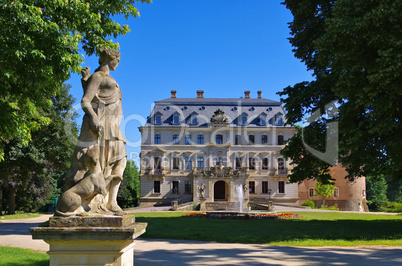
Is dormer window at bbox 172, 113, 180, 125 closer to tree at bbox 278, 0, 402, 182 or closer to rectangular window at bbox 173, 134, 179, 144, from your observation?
rectangular window at bbox 173, 134, 179, 144

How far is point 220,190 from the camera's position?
54.9 meters

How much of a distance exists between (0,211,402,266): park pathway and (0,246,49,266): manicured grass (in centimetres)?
103

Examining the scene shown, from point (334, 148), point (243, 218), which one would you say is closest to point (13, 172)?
point (243, 218)

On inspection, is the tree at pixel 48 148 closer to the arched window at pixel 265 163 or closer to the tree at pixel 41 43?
the tree at pixel 41 43

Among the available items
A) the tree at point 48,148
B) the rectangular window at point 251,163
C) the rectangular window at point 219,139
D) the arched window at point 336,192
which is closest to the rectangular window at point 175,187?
the rectangular window at point 219,139

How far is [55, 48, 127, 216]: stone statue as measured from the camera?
16.9 feet

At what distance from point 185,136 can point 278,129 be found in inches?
544

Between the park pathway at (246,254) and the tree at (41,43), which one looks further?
the park pathway at (246,254)

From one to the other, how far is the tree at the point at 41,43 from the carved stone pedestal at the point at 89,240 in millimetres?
4955

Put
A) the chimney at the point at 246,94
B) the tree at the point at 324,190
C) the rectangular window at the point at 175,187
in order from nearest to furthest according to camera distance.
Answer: the tree at the point at 324,190 < the rectangular window at the point at 175,187 < the chimney at the point at 246,94

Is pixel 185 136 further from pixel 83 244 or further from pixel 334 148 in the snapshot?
pixel 83 244

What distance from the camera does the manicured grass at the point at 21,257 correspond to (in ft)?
29.6

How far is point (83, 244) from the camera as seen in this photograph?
497 cm

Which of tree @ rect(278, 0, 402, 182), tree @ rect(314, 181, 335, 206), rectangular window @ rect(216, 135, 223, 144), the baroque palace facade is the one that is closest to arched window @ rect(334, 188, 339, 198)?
tree @ rect(314, 181, 335, 206)
